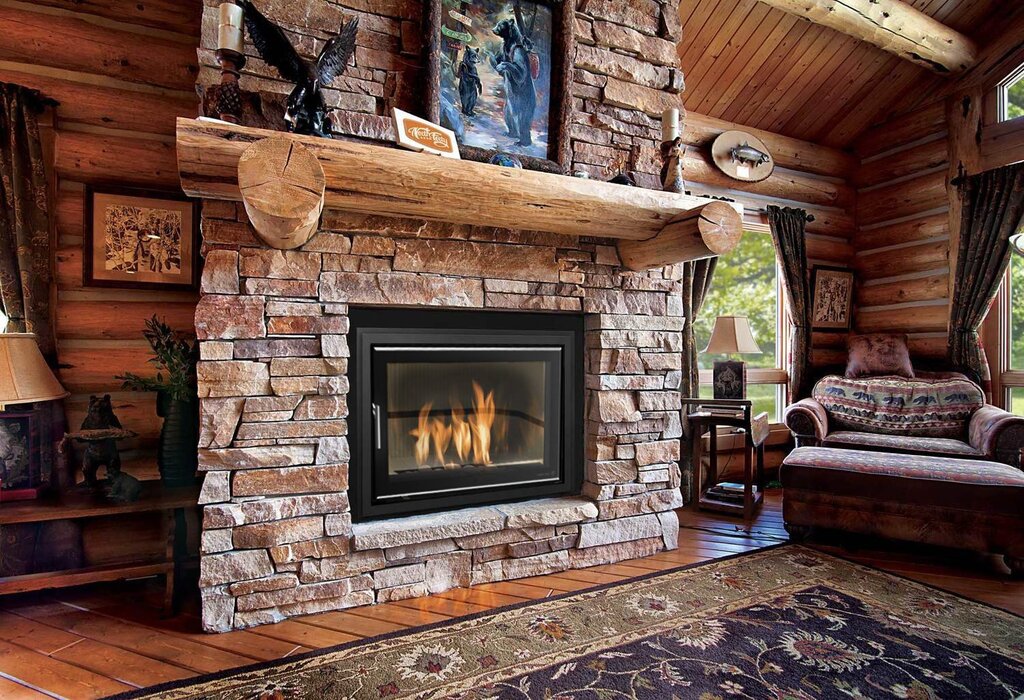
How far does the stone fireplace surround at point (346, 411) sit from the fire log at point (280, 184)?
0.45m

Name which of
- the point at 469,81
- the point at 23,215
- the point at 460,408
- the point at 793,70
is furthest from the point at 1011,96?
the point at 23,215

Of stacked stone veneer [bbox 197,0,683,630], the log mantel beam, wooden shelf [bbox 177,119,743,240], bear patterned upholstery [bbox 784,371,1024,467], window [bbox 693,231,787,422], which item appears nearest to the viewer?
wooden shelf [bbox 177,119,743,240]

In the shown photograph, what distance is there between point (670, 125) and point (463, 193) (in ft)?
4.01

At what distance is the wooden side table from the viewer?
3.62 meters

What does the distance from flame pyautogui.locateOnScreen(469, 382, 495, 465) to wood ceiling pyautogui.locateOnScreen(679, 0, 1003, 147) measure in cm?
286

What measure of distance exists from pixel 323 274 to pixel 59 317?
4.53 feet

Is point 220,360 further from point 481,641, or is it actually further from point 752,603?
point 752,603

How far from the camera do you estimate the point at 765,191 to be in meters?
4.71

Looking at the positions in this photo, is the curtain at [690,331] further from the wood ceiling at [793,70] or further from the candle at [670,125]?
the candle at [670,125]

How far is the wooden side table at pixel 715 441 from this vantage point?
362 cm

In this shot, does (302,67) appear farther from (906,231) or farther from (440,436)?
(906,231)

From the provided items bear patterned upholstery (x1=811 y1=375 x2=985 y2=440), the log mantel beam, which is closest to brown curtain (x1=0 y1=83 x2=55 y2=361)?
the log mantel beam

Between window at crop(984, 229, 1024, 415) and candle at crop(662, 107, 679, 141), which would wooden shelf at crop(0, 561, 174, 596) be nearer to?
candle at crop(662, 107, 679, 141)

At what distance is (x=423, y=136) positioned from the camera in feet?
7.53
